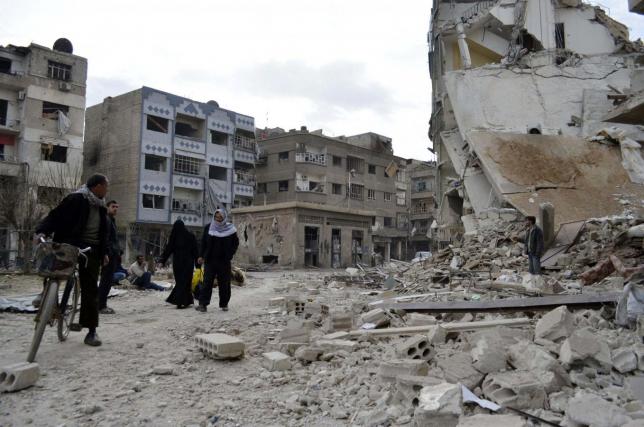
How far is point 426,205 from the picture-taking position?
5122cm

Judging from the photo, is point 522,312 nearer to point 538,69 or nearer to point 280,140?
point 538,69

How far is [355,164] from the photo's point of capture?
4284 cm

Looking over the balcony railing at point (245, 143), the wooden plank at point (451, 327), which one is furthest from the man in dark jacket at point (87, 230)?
the balcony railing at point (245, 143)

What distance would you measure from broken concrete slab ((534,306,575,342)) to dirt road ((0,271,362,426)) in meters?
1.74

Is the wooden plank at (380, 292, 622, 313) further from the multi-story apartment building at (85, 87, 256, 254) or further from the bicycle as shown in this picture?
the multi-story apartment building at (85, 87, 256, 254)

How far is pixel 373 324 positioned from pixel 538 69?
19.0m

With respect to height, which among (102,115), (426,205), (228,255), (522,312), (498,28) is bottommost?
(522,312)

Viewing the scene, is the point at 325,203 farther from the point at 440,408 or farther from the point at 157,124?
the point at 440,408

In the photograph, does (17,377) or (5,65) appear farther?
(5,65)

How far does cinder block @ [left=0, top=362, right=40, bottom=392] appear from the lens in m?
2.81

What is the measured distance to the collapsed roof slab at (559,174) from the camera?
481 inches

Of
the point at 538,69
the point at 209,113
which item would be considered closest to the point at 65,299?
the point at 538,69

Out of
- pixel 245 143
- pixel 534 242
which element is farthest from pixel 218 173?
pixel 534 242

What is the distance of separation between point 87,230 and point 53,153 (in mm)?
26952
